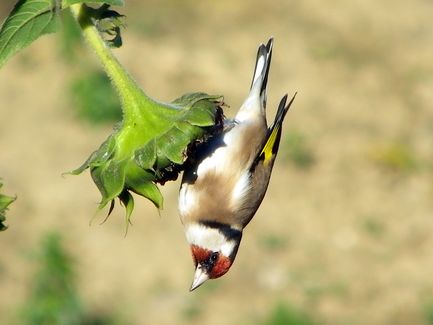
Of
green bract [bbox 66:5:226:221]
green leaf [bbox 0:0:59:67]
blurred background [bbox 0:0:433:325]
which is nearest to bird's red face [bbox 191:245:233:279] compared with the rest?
green bract [bbox 66:5:226:221]

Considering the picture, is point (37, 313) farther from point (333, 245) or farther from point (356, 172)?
point (356, 172)

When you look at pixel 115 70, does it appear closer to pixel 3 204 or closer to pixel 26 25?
pixel 26 25

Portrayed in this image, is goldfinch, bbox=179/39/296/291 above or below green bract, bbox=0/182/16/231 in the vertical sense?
below

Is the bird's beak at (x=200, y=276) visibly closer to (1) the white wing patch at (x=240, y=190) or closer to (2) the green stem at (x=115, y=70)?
(1) the white wing patch at (x=240, y=190)

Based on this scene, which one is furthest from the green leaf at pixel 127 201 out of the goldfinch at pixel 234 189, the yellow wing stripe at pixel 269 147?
the yellow wing stripe at pixel 269 147

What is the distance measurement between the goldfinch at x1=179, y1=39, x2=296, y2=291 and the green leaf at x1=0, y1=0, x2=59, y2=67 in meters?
0.75

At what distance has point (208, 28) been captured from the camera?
10.4 metres

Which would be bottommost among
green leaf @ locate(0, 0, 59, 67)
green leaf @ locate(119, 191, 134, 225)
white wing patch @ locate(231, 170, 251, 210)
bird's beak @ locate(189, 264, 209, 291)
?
bird's beak @ locate(189, 264, 209, 291)

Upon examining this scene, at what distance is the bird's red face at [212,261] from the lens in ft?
10.1

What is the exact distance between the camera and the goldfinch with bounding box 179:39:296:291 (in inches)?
111

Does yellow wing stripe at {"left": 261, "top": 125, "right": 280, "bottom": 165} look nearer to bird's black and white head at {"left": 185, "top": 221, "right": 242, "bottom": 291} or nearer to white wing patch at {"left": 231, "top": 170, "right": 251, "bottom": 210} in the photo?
white wing patch at {"left": 231, "top": 170, "right": 251, "bottom": 210}

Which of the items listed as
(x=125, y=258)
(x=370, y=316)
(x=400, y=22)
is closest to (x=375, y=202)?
(x=370, y=316)

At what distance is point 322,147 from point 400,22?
214 cm

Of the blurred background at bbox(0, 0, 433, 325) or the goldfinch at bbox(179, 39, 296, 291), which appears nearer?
the goldfinch at bbox(179, 39, 296, 291)
